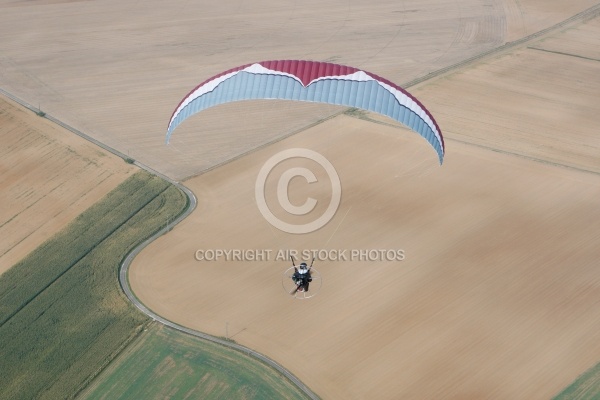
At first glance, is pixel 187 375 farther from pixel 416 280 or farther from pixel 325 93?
pixel 325 93

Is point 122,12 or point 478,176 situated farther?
point 122,12

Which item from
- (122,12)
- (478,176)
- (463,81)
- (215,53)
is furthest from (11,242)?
(122,12)

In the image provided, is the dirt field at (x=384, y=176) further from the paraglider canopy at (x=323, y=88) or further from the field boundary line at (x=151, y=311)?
the paraglider canopy at (x=323, y=88)

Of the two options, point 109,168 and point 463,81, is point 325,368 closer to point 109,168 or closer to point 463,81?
point 109,168

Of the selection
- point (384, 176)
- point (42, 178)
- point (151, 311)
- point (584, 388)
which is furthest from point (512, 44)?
point (151, 311)

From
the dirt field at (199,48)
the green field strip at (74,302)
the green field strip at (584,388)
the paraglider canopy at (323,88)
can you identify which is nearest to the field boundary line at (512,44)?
the dirt field at (199,48)

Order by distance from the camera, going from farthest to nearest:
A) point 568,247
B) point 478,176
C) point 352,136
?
1. point 352,136
2. point 478,176
3. point 568,247
